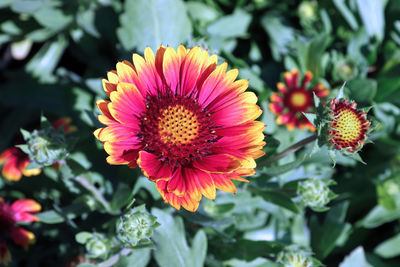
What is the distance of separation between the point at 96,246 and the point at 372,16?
246cm

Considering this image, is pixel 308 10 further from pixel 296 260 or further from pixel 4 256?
pixel 4 256

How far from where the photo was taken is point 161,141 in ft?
4.68

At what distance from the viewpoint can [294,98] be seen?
2.45 metres

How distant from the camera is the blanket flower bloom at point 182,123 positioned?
1.21 m

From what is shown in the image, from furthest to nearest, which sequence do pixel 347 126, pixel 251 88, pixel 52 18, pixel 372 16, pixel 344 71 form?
pixel 372 16 < pixel 344 71 < pixel 52 18 < pixel 251 88 < pixel 347 126

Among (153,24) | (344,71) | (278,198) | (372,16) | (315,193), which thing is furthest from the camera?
(372,16)

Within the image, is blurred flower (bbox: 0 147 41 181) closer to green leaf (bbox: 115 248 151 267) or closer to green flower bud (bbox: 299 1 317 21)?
green leaf (bbox: 115 248 151 267)

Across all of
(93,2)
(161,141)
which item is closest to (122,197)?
(161,141)

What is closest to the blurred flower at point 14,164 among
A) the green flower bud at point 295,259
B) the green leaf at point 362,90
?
the green flower bud at point 295,259

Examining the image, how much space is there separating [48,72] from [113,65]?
0.49m

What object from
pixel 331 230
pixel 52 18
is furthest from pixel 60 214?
pixel 331 230

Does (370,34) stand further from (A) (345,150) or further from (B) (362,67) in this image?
(A) (345,150)

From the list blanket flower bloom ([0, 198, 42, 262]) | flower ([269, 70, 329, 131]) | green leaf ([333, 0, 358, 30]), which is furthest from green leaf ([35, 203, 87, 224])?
green leaf ([333, 0, 358, 30])

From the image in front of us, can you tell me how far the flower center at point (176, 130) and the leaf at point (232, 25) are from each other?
3.57 ft
